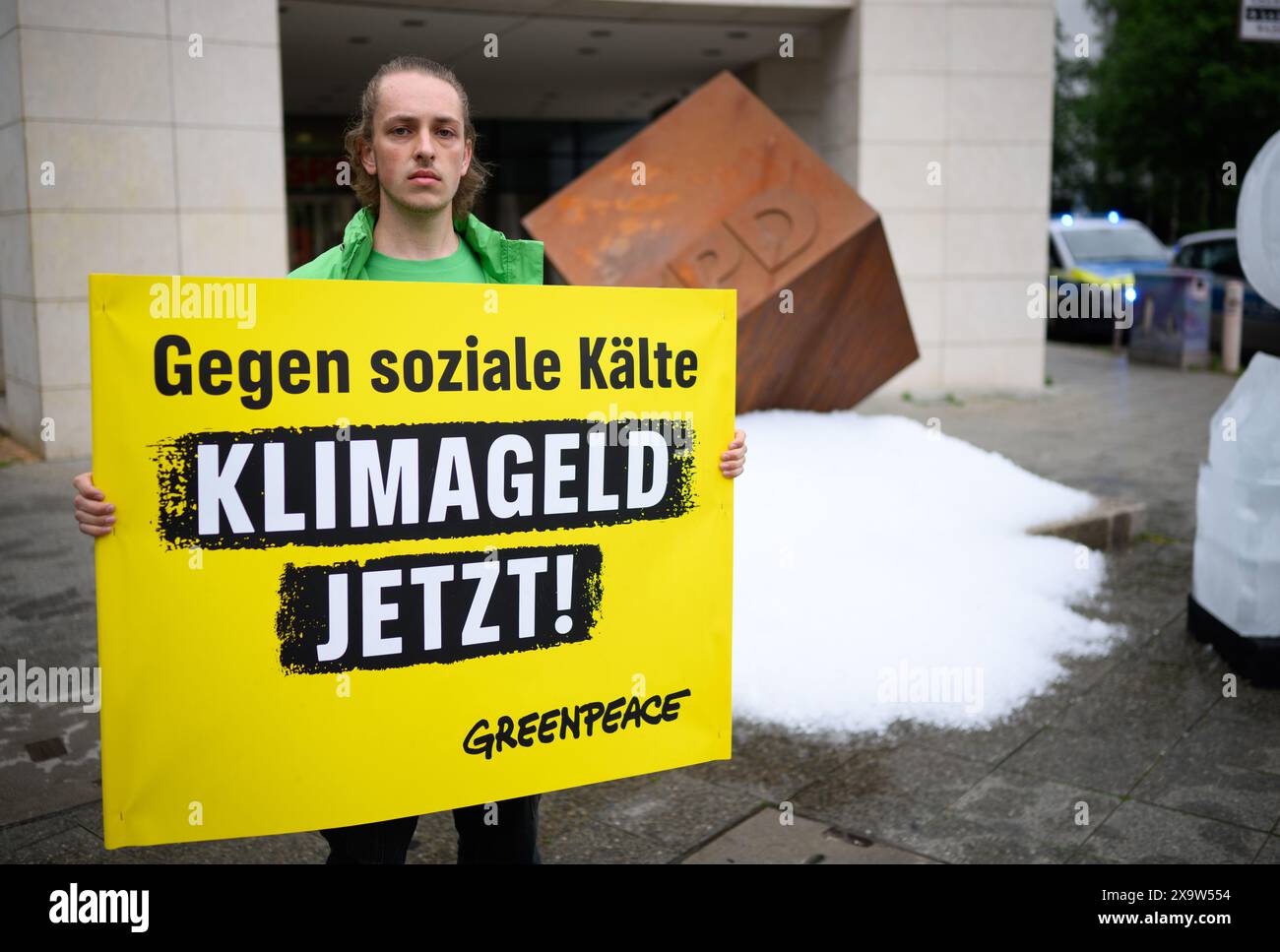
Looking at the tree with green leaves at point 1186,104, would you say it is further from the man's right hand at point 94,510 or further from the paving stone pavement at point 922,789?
the man's right hand at point 94,510

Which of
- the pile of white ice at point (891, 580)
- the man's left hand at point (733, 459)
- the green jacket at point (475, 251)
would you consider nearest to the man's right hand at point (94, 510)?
the green jacket at point (475, 251)

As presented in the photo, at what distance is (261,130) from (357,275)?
26.7 feet

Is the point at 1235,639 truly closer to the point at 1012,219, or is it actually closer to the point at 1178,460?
the point at 1178,460

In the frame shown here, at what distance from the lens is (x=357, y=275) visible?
2523 mm

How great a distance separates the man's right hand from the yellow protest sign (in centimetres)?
2

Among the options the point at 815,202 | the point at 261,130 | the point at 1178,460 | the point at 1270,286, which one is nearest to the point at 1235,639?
the point at 1270,286

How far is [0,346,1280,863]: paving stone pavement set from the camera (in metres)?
3.36

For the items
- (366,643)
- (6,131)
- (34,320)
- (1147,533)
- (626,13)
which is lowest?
(1147,533)

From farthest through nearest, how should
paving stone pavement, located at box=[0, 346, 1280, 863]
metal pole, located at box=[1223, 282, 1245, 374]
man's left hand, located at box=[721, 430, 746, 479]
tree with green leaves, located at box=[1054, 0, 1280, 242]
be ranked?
1. tree with green leaves, located at box=[1054, 0, 1280, 242]
2. metal pole, located at box=[1223, 282, 1245, 374]
3. paving stone pavement, located at box=[0, 346, 1280, 863]
4. man's left hand, located at box=[721, 430, 746, 479]

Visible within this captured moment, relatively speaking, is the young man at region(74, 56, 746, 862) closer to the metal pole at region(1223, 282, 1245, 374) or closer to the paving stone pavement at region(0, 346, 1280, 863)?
the paving stone pavement at region(0, 346, 1280, 863)

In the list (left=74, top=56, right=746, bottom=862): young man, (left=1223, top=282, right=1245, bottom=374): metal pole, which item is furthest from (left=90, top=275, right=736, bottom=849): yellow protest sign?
(left=1223, top=282, right=1245, bottom=374): metal pole

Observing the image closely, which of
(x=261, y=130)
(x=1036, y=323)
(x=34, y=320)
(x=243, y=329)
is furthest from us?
(x=1036, y=323)

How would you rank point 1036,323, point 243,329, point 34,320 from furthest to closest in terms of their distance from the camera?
1. point 1036,323
2. point 34,320
3. point 243,329

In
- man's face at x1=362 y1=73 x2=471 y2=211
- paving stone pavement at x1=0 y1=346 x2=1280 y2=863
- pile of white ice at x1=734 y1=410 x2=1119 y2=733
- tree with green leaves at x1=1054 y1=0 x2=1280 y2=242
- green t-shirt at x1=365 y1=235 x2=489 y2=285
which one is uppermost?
tree with green leaves at x1=1054 y1=0 x2=1280 y2=242
